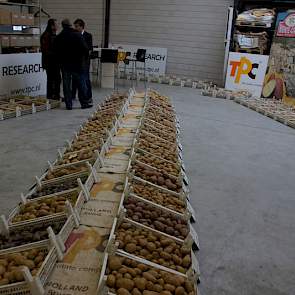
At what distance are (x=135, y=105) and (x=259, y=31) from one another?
5135 millimetres

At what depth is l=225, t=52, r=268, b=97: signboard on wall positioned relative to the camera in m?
9.89

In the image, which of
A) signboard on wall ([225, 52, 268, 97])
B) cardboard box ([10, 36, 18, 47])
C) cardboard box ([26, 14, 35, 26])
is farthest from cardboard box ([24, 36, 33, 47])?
signboard on wall ([225, 52, 268, 97])

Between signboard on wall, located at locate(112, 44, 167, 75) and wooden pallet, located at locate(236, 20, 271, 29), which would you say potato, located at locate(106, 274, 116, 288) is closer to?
wooden pallet, located at locate(236, 20, 271, 29)

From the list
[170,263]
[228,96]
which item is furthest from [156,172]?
[228,96]

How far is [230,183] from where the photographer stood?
4.40 meters

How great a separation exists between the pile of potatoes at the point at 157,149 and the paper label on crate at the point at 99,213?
1.47 metres

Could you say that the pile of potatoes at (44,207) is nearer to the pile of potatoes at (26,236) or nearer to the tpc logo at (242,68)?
the pile of potatoes at (26,236)

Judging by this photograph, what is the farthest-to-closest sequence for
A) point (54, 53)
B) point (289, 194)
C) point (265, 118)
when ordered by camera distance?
1. point (265, 118)
2. point (54, 53)
3. point (289, 194)

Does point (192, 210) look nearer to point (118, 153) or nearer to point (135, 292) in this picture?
point (118, 153)

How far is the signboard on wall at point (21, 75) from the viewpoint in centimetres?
762

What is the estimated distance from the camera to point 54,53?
7414mm

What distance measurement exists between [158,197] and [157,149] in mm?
1342

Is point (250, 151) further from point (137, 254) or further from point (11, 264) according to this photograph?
point (11, 264)

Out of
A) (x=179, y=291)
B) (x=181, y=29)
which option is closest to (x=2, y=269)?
(x=179, y=291)
